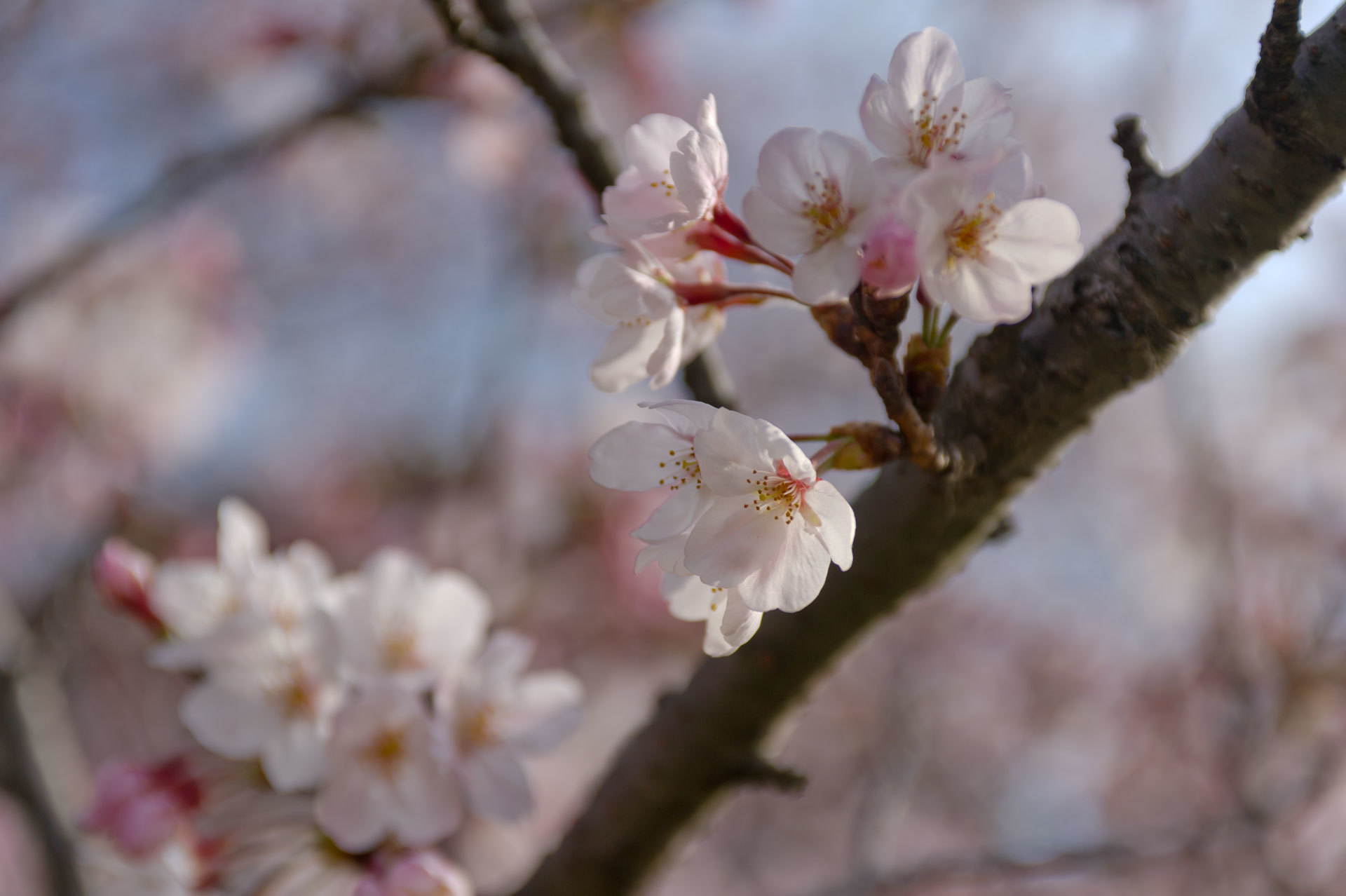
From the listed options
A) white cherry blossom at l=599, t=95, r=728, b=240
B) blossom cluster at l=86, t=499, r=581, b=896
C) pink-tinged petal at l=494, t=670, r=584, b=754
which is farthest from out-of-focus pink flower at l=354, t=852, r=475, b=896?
white cherry blossom at l=599, t=95, r=728, b=240

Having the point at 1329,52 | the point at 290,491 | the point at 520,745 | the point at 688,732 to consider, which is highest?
the point at 1329,52

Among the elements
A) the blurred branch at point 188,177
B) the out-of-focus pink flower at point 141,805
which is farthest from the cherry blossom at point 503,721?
the blurred branch at point 188,177

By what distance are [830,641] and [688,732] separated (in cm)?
23

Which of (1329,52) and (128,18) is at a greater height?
(1329,52)

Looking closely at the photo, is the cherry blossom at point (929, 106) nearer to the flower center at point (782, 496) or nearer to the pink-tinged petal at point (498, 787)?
the flower center at point (782, 496)

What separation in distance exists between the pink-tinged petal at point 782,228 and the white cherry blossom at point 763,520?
137 mm

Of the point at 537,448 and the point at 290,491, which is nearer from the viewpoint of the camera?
the point at 537,448

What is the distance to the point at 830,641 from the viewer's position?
0.97 meters

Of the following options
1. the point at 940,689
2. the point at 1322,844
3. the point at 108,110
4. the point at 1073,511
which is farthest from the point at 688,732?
the point at 1073,511

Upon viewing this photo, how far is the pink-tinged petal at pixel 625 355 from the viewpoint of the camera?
0.72 metres

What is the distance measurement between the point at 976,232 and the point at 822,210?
11cm

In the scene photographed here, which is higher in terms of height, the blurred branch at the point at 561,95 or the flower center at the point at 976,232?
the flower center at the point at 976,232

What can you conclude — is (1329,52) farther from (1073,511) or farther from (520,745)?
(1073,511)

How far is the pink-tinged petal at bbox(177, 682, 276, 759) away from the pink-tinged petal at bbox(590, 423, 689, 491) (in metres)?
0.65
